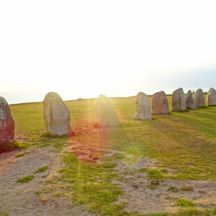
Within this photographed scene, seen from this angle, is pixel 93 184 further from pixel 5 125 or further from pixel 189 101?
pixel 189 101

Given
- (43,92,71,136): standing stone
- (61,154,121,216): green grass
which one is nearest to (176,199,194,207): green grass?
(61,154,121,216): green grass

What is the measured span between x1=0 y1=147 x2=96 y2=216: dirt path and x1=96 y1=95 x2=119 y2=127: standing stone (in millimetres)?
10498

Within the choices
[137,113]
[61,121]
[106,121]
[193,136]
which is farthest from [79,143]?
[137,113]

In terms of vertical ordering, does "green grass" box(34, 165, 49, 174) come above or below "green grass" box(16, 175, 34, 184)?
above

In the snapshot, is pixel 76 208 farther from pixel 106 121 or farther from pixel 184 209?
pixel 106 121

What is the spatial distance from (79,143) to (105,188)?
7.66 metres

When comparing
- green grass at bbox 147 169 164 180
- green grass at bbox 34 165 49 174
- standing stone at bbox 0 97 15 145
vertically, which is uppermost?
standing stone at bbox 0 97 15 145

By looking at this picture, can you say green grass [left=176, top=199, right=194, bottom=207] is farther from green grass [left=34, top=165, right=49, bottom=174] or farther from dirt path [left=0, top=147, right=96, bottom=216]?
green grass [left=34, top=165, right=49, bottom=174]

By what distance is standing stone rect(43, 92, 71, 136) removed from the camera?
23094 mm

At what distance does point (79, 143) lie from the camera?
20281mm

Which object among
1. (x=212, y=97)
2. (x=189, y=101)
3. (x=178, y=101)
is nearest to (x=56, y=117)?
(x=178, y=101)

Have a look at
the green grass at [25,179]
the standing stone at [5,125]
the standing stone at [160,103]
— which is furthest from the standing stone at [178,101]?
the green grass at [25,179]

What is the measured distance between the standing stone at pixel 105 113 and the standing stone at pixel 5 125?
9.24 metres

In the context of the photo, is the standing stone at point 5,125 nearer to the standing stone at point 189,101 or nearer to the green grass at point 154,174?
the green grass at point 154,174
